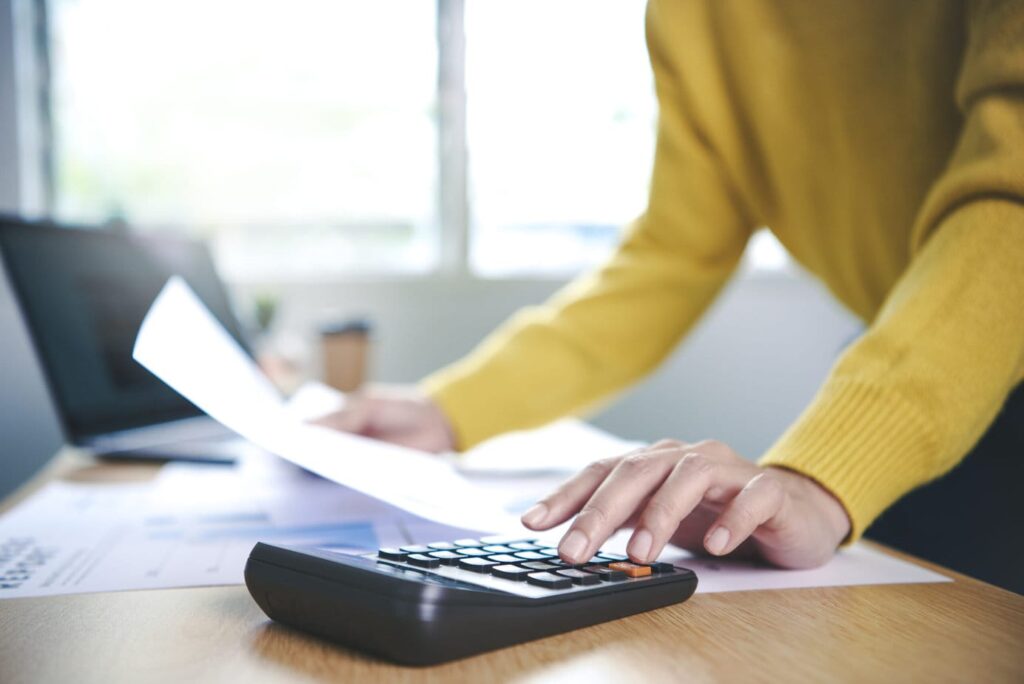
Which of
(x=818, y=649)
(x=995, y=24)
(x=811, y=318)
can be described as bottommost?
(x=811, y=318)

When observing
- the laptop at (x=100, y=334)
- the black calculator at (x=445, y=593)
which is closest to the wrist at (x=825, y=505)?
the black calculator at (x=445, y=593)

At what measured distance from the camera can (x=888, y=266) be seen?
0.88 metres

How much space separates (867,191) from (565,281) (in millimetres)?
1628

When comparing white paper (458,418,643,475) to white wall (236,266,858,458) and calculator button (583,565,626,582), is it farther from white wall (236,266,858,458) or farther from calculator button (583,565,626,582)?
white wall (236,266,858,458)


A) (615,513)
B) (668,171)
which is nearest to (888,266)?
(668,171)

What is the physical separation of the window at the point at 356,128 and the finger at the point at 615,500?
196 centimetres

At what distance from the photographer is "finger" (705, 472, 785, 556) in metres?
0.45

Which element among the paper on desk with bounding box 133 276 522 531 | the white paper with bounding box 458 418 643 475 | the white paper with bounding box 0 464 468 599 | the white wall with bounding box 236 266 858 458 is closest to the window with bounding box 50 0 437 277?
the white wall with bounding box 236 266 858 458

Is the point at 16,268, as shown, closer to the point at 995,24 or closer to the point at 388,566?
the point at 388,566

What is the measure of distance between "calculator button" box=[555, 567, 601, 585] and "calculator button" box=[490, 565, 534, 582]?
0.02m

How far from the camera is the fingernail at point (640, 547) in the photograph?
1.44ft

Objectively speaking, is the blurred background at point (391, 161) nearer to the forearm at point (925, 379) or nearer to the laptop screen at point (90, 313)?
the laptop screen at point (90, 313)

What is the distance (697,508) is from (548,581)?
0.17 metres

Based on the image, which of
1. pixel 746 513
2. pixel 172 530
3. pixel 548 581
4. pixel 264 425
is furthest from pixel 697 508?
pixel 172 530
